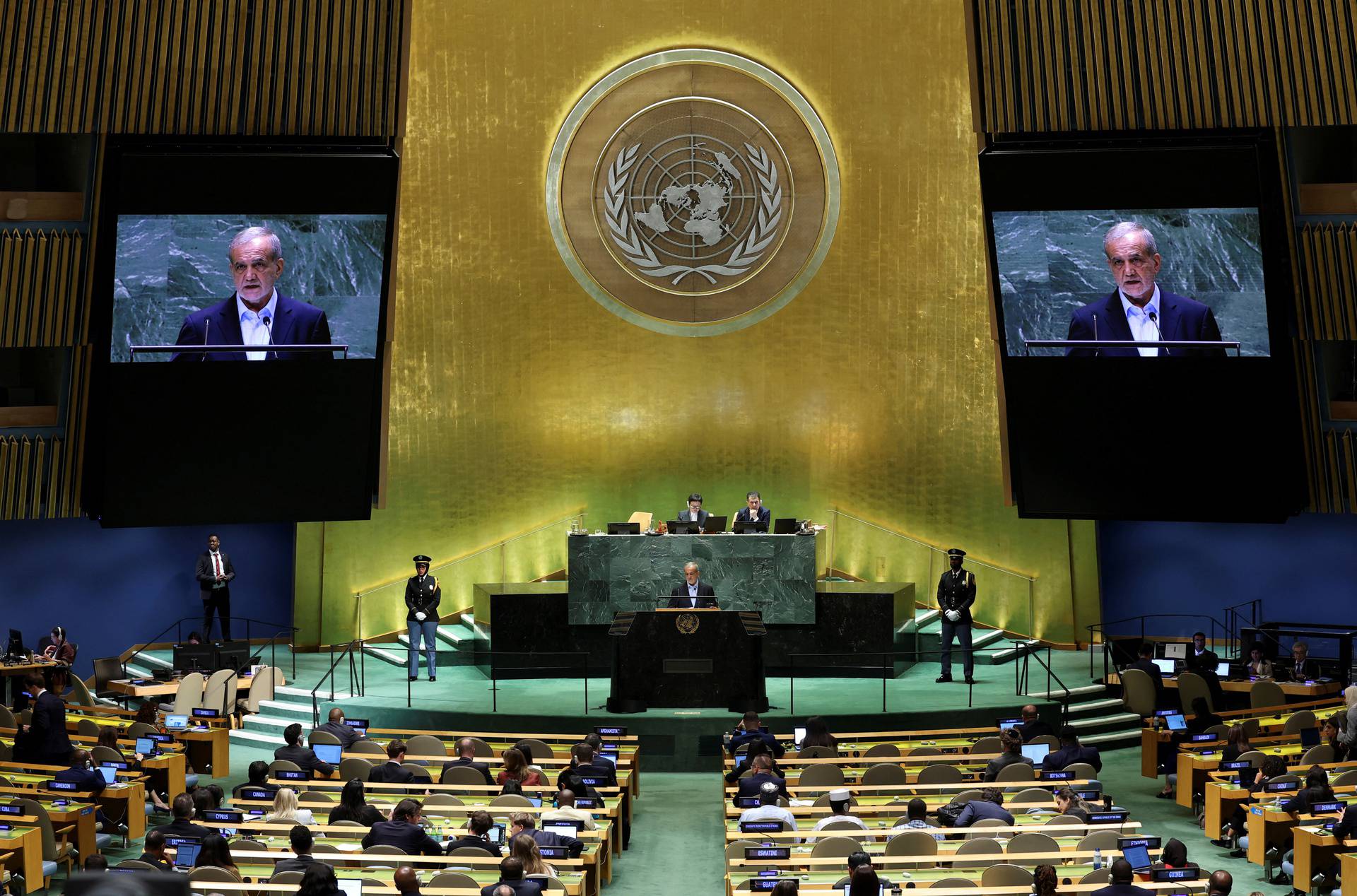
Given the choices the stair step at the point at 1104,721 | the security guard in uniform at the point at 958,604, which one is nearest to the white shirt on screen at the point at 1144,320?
the security guard in uniform at the point at 958,604

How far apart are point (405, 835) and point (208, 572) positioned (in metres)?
9.60

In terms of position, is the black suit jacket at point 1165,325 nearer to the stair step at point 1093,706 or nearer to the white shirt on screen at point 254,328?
the stair step at point 1093,706

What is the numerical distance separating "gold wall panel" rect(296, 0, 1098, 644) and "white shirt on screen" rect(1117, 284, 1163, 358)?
15.5 feet

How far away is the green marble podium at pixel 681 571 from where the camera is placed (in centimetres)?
1788

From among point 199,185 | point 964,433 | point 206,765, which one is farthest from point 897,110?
point 206,765

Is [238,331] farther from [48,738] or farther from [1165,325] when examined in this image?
[1165,325]

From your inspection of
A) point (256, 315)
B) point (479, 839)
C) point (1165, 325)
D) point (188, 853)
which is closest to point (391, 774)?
point (479, 839)

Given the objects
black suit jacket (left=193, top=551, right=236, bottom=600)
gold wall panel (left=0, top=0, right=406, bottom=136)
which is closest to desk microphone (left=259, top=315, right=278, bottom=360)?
gold wall panel (left=0, top=0, right=406, bottom=136)

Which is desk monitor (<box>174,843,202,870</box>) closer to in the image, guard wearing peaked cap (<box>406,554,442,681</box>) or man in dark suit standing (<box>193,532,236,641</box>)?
guard wearing peaked cap (<box>406,554,442,681</box>)

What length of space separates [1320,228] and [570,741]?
30.7 ft

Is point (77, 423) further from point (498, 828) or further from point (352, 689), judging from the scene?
point (498, 828)

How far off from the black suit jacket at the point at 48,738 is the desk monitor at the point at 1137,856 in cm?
837

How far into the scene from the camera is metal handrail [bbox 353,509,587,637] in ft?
65.1

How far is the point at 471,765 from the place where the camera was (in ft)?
40.1
